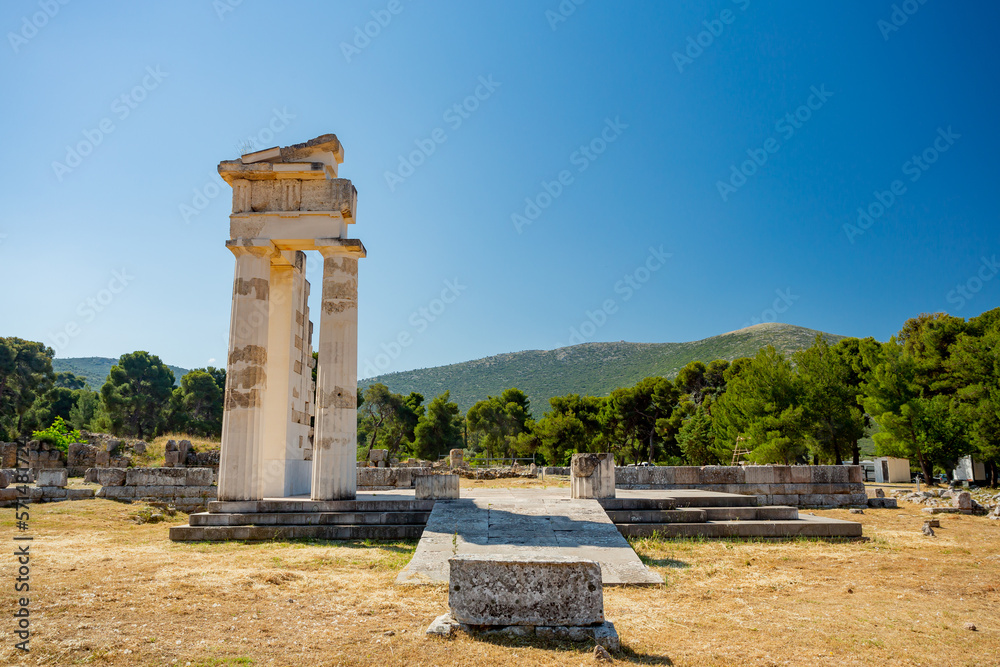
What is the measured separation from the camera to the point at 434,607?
5.91 meters

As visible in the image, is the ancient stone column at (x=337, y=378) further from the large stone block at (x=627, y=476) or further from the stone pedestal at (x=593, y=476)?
the large stone block at (x=627, y=476)

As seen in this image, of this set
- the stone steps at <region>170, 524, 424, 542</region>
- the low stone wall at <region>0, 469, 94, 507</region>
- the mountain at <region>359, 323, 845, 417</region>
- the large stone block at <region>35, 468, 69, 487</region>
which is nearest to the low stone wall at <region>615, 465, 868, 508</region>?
the stone steps at <region>170, 524, 424, 542</region>

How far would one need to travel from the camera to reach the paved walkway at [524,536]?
24.3 ft

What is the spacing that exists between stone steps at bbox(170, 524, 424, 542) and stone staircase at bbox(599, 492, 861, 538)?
3701 mm

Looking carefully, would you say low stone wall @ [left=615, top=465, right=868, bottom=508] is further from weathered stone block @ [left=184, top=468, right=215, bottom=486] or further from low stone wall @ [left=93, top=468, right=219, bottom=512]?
low stone wall @ [left=93, top=468, right=219, bottom=512]

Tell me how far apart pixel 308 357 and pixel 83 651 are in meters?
11.4

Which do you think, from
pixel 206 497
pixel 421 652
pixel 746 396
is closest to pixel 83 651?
pixel 421 652

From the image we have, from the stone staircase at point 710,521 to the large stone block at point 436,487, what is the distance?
2.87 meters

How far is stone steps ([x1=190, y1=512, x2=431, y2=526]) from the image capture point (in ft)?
35.7

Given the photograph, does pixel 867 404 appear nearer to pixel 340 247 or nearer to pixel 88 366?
pixel 340 247

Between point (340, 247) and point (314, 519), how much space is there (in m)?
5.24

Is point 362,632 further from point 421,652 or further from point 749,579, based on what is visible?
point 749,579

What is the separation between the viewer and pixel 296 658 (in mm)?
4355

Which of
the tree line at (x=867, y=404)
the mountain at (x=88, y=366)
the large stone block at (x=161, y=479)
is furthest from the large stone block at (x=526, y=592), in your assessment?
the mountain at (x=88, y=366)
